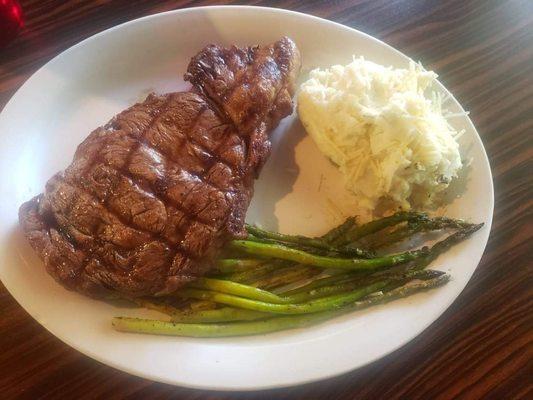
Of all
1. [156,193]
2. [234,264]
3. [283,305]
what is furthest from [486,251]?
[156,193]

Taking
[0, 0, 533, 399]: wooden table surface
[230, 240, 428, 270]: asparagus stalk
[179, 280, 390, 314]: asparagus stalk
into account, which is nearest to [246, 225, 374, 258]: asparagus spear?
[230, 240, 428, 270]: asparagus stalk

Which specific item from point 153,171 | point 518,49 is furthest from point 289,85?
point 518,49

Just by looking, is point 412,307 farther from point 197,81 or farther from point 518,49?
point 518,49

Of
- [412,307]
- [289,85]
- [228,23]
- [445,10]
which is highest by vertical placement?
[228,23]

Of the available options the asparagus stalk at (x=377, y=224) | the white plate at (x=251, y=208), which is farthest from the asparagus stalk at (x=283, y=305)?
the asparagus stalk at (x=377, y=224)

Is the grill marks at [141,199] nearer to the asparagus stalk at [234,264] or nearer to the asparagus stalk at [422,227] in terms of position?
the asparagus stalk at [234,264]

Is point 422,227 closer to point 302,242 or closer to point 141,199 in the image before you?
point 302,242
